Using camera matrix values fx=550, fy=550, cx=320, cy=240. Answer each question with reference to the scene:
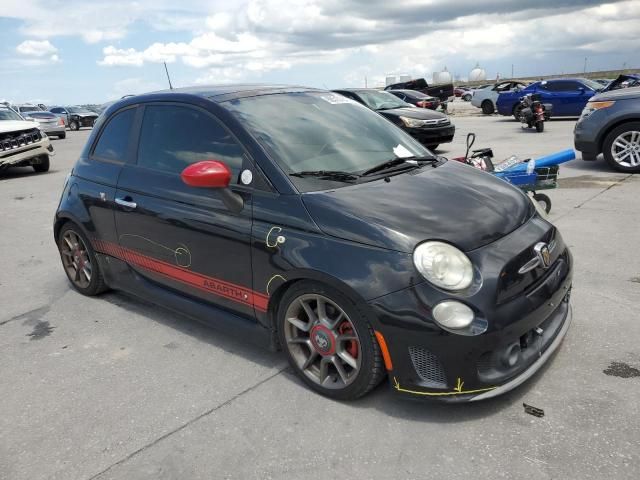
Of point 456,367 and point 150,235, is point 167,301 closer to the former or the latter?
point 150,235

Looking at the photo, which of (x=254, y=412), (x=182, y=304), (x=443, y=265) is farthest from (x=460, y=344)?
(x=182, y=304)

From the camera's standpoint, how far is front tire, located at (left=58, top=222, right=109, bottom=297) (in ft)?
15.0

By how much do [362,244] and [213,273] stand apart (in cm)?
114

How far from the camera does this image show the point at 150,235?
3814mm

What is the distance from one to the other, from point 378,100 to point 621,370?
11.3 m

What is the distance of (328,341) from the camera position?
9.63 ft

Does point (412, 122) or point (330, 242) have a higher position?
point (330, 242)

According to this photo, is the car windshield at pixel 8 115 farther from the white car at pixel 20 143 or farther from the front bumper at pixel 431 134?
the front bumper at pixel 431 134

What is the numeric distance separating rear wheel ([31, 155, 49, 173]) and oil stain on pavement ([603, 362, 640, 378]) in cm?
1330

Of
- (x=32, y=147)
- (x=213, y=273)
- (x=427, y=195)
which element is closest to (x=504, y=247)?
(x=427, y=195)

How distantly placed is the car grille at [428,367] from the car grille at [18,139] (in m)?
12.3

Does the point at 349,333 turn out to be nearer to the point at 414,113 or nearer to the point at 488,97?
the point at 414,113

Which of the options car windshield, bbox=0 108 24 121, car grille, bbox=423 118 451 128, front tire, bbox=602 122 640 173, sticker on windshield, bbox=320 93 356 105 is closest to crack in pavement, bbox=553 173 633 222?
front tire, bbox=602 122 640 173

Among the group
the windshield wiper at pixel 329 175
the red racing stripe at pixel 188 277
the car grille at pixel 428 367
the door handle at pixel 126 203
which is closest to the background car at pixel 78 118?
the red racing stripe at pixel 188 277
